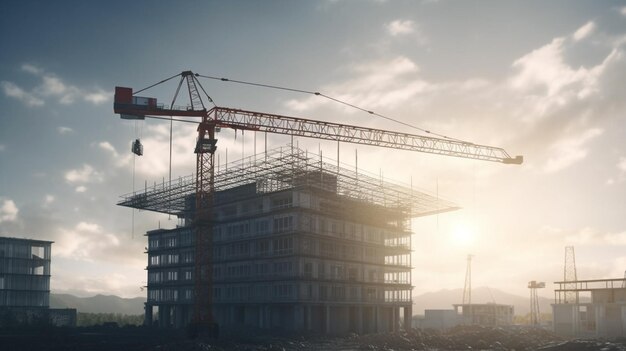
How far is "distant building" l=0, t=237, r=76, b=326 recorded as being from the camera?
433 feet

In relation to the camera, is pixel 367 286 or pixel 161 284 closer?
pixel 367 286

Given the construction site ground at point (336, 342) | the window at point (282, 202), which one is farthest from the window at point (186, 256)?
the construction site ground at point (336, 342)

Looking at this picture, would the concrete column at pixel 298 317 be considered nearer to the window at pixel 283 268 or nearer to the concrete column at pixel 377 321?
the window at pixel 283 268

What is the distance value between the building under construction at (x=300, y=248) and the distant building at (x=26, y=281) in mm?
26720

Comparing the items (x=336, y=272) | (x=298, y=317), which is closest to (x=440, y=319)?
(x=336, y=272)

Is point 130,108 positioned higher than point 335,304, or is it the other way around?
point 130,108

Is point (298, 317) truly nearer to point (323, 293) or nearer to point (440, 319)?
point (323, 293)

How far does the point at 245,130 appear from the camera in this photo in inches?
3922

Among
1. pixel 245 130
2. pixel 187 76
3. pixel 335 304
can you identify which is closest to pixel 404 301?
pixel 335 304

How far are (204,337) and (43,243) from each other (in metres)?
69.7

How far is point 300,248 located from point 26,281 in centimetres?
6720

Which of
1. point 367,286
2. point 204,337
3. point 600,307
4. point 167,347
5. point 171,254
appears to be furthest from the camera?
point 171,254

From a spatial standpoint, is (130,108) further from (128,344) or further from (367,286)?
(367,286)

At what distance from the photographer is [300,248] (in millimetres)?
99438
